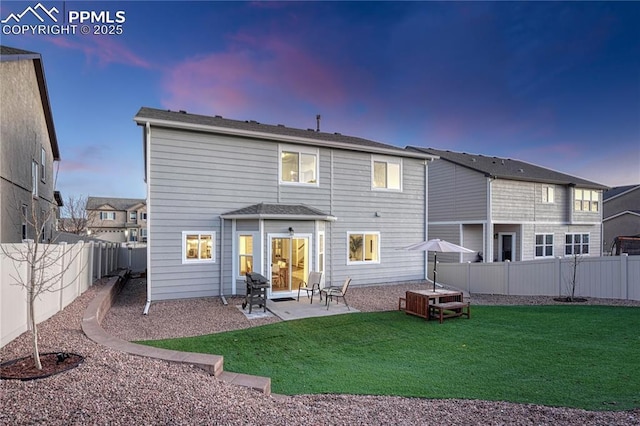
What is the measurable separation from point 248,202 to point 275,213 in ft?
4.86

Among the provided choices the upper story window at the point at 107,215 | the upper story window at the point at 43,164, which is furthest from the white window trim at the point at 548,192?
the upper story window at the point at 107,215

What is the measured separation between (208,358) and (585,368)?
5.96 metres

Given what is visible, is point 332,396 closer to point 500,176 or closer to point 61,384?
point 61,384

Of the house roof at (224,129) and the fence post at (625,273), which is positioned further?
the fence post at (625,273)

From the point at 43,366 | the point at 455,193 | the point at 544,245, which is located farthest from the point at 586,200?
the point at 43,366

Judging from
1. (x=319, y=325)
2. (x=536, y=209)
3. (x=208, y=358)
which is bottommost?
(x=319, y=325)

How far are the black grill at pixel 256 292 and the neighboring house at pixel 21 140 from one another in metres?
5.55

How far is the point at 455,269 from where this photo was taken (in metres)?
13.7

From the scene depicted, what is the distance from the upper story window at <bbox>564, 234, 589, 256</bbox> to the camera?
21141 millimetres

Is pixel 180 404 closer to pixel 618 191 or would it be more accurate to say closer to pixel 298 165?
pixel 298 165

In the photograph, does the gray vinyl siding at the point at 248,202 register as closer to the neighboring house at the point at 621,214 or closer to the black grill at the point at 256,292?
the black grill at the point at 256,292

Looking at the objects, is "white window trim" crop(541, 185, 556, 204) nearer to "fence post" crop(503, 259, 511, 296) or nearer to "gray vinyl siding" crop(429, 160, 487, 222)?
"gray vinyl siding" crop(429, 160, 487, 222)

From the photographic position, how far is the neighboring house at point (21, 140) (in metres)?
10.4

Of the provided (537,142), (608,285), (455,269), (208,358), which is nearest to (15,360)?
(208,358)
